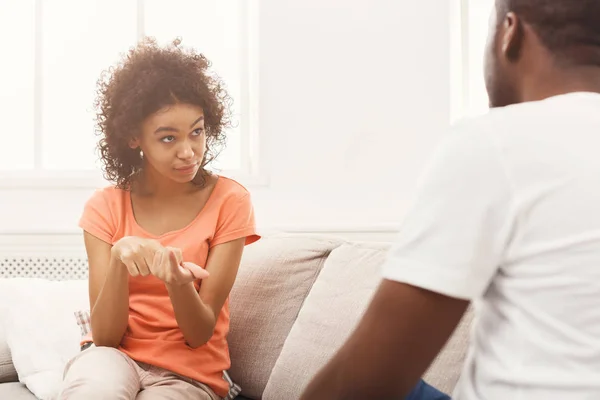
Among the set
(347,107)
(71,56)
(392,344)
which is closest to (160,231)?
(392,344)

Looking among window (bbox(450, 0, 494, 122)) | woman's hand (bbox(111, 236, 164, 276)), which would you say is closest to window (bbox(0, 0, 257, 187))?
window (bbox(450, 0, 494, 122))

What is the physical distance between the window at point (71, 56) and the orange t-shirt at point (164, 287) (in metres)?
1.47

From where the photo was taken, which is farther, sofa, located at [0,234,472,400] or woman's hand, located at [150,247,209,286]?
sofa, located at [0,234,472,400]

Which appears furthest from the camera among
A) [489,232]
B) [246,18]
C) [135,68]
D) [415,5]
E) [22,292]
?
[246,18]

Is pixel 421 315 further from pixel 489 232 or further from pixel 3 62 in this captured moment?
pixel 3 62

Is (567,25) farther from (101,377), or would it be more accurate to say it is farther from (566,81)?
(101,377)

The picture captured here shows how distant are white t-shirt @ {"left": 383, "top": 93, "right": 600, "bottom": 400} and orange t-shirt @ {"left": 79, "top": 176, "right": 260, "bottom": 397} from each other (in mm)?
1037

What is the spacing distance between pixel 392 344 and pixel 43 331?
1.60 m

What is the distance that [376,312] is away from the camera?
0.66 metres

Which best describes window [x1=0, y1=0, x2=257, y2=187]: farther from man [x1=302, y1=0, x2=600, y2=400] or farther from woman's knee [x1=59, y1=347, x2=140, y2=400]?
man [x1=302, y1=0, x2=600, y2=400]

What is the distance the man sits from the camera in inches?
25.0

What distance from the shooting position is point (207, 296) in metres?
1.59

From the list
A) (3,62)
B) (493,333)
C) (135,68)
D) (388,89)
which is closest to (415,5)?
(388,89)

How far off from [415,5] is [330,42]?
1.24ft
